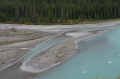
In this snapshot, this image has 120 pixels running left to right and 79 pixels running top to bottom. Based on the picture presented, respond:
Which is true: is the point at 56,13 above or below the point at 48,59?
above

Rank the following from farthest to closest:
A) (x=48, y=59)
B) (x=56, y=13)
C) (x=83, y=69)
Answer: (x=56, y=13) → (x=48, y=59) → (x=83, y=69)

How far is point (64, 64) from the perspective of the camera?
29.5 meters

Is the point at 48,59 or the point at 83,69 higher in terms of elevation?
the point at 48,59

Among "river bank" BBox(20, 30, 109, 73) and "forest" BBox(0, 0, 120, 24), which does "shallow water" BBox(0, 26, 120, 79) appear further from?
"forest" BBox(0, 0, 120, 24)

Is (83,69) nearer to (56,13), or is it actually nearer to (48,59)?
(48,59)

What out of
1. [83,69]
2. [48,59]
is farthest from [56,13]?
[83,69]

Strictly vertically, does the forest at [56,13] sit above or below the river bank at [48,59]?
above

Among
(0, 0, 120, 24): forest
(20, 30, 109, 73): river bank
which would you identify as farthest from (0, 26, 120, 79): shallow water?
(0, 0, 120, 24): forest

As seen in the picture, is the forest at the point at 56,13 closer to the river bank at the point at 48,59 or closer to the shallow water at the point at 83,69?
the river bank at the point at 48,59

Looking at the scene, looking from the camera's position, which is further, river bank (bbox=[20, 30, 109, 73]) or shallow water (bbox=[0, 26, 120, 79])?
river bank (bbox=[20, 30, 109, 73])

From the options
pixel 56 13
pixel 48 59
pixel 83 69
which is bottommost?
pixel 83 69

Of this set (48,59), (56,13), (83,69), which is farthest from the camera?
(56,13)

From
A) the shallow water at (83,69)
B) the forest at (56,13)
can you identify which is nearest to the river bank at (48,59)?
the shallow water at (83,69)

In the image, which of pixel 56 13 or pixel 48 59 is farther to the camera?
pixel 56 13
